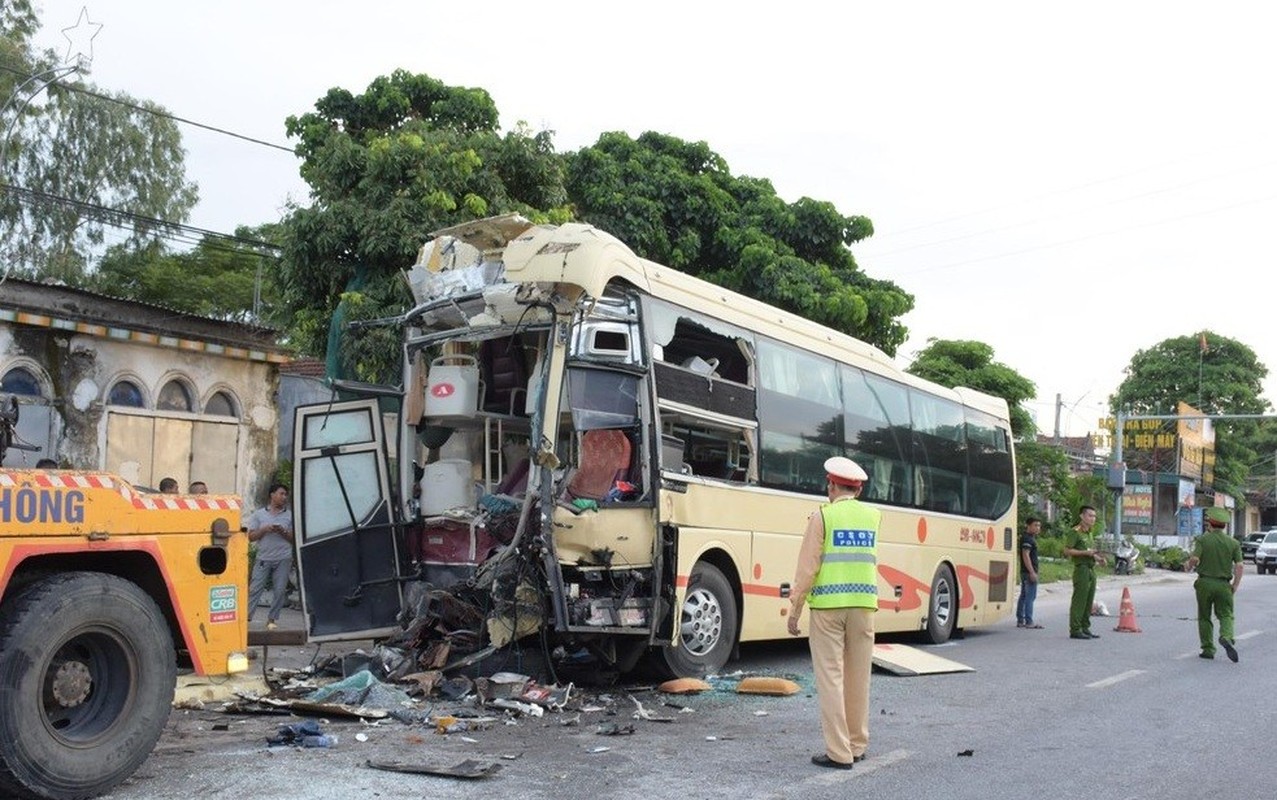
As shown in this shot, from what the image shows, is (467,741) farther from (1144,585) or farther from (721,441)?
(1144,585)

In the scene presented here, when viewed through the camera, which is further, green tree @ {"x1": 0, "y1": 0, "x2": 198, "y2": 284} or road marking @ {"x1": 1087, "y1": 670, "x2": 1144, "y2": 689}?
green tree @ {"x1": 0, "y1": 0, "x2": 198, "y2": 284}

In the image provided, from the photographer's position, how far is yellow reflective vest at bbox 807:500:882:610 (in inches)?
285

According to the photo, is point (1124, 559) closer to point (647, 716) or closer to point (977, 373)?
point (977, 373)

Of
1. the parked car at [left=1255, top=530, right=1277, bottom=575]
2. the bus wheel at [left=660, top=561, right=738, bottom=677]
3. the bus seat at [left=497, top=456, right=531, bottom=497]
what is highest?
the bus seat at [left=497, top=456, right=531, bottom=497]

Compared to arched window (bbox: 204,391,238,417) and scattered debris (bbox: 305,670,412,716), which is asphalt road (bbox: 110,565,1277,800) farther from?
arched window (bbox: 204,391,238,417)

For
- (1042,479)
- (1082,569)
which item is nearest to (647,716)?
(1082,569)

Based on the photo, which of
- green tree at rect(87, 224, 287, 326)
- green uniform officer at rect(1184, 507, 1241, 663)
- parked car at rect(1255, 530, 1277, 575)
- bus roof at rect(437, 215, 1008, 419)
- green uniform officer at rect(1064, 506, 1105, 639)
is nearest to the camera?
bus roof at rect(437, 215, 1008, 419)

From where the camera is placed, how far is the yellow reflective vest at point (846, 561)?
7227 millimetres

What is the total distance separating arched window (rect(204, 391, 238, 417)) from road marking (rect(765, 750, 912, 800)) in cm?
1561

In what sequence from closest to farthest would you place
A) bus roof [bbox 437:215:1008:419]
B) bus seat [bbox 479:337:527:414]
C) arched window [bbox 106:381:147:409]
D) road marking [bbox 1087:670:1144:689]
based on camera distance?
bus roof [bbox 437:215:1008:419]
bus seat [bbox 479:337:527:414]
road marking [bbox 1087:670:1144:689]
arched window [bbox 106:381:147:409]

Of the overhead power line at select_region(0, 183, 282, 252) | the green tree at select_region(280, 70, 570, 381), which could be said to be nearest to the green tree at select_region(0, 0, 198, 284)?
the overhead power line at select_region(0, 183, 282, 252)

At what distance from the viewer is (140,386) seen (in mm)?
19234

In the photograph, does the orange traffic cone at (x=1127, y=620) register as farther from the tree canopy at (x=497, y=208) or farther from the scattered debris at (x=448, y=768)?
the scattered debris at (x=448, y=768)

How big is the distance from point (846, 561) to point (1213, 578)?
25.2 feet
